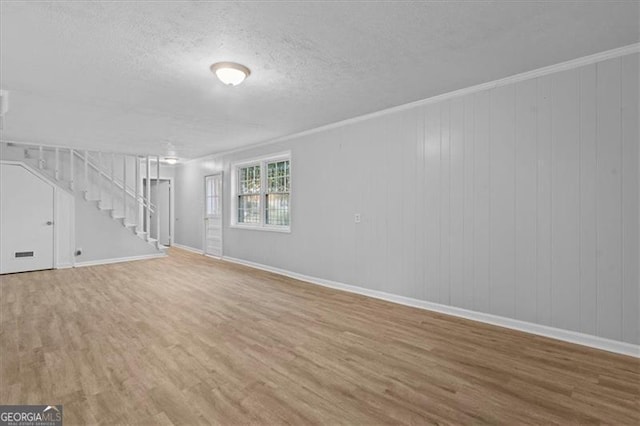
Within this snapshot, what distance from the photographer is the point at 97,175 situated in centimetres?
711

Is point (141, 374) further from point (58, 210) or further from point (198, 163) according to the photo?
point (198, 163)

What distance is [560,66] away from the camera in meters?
2.86

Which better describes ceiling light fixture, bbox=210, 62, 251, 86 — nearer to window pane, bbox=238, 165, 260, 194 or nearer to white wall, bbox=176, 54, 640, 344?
white wall, bbox=176, 54, 640, 344

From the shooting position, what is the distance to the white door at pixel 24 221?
19.1ft

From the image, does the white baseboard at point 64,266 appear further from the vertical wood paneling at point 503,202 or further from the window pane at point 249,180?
the vertical wood paneling at point 503,202

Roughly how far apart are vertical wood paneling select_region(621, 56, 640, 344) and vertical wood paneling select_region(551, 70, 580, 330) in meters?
0.31

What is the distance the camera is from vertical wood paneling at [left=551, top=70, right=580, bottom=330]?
9.34ft

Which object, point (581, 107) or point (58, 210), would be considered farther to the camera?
point (58, 210)

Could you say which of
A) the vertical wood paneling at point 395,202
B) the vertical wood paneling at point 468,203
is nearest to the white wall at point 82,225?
the vertical wood paneling at point 395,202

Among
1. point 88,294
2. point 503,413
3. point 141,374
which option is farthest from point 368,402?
point 88,294

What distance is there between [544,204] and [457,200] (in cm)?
83

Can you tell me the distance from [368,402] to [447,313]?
2.02 metres

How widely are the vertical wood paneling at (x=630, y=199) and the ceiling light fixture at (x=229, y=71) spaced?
11.0 ft

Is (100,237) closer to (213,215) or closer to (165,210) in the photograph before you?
(213,215)
